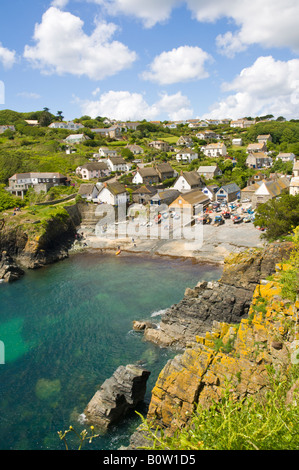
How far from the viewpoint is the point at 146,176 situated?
293 ft

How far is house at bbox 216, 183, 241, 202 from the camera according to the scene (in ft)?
249

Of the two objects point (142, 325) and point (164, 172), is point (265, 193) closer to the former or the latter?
point (164, 172)

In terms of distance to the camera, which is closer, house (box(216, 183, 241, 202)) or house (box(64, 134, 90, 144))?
house (box(216, 183, 241, 202))

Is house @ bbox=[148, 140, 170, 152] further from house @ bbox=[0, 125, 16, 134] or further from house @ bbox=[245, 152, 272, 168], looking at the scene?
house @ bbox=[0, 125, 16, 134]

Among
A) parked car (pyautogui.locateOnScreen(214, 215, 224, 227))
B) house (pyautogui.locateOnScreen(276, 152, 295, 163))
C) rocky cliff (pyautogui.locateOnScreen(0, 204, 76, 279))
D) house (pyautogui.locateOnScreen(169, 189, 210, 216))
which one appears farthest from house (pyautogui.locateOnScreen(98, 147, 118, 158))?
parked car (pyautogui.locateOnScreen(214, 215, 224, 227))

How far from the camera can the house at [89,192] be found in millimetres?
79188

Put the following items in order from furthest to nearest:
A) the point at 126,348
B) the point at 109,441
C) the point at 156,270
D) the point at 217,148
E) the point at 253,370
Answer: the point at 217,148
the point at 156,270
the point at 126,348
the point at 109,441
the point at 253,370


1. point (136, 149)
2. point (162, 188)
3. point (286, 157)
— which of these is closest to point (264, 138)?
point (286, 157)

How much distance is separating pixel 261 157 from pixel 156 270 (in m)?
76.3

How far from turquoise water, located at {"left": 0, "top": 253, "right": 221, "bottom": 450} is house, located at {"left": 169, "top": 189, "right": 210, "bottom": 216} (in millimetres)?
22356

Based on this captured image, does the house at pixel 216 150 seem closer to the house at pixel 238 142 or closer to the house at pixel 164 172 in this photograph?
the house at pixel 238 142
